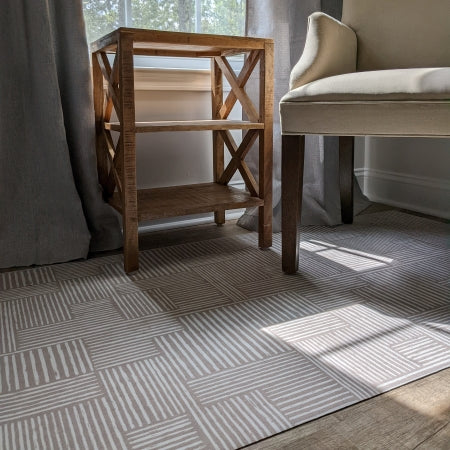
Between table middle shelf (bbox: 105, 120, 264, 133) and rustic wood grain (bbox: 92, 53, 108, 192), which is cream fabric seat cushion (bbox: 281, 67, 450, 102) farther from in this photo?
rustic wood grain (bbox: 92, 53, 108, 192)

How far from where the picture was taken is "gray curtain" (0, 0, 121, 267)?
56.0 inches

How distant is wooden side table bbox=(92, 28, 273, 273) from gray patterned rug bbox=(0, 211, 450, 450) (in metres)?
0.17

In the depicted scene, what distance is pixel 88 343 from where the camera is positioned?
1040 millimetres

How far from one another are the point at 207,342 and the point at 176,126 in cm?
66

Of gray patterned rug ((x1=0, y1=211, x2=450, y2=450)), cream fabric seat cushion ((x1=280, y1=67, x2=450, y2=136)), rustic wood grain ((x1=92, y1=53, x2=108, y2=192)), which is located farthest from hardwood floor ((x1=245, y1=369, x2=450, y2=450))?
rustic wood grain ((x1=92, y1=53, x2=108, y2=192))

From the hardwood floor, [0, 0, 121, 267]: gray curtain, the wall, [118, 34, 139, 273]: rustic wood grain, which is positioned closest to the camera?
the hardwood floor

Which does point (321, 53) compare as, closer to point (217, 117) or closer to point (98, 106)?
point (217, 117)

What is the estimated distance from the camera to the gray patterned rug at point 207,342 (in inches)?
31.2

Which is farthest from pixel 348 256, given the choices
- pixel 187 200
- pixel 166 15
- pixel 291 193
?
pixel 166 15

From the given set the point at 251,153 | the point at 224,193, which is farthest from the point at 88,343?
the point at 251,153

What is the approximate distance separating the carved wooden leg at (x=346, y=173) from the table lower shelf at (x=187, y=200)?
0.40 m

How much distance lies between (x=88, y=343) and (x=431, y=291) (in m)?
0.84

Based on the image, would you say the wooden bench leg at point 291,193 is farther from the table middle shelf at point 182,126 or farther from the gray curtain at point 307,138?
the gray curtain at point 307,138

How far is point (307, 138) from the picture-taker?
1.90 m
